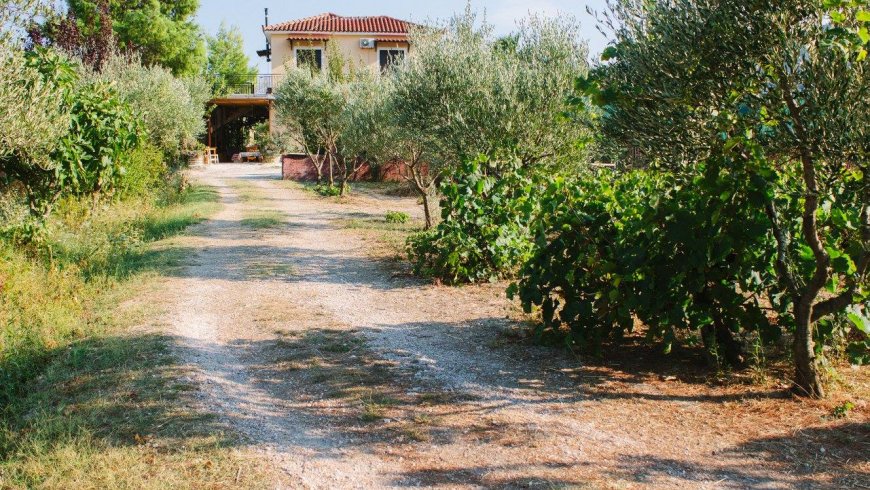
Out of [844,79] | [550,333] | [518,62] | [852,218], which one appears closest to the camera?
[844,79]

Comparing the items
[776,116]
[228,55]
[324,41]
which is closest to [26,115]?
[776,116]

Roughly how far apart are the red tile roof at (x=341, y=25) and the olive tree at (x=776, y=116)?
35794mm

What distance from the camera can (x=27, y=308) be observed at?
26.3 ft

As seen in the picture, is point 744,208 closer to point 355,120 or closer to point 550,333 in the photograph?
point 550,333

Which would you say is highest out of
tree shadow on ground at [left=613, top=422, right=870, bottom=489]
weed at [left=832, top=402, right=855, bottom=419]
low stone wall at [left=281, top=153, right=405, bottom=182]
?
low stone wall at [left=281, top=153, right=405, bottom=182]

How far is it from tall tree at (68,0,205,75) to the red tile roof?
5.28 m

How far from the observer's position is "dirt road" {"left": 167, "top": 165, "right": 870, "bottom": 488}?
4.30m

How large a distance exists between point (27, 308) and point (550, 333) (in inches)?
229

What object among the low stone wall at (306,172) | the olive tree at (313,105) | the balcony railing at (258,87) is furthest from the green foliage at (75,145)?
the balcony railing at (258,87)

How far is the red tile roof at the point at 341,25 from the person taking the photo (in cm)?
4000

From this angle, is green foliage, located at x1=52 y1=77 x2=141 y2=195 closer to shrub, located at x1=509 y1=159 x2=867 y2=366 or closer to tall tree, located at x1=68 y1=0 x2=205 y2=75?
shrub, located at x1=509 y1=159 x2=867 y2=366

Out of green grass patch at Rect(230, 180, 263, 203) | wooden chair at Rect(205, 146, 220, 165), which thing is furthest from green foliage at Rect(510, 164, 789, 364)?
wooden chair at Rect(205, 146, 220, 165)

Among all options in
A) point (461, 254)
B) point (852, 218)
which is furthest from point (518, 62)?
point (852, 218)

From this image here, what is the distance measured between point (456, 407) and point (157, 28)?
128 feet
